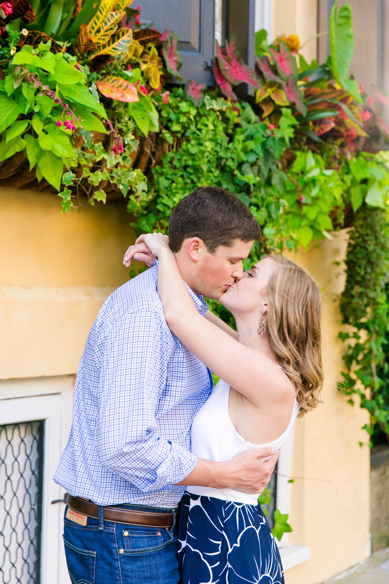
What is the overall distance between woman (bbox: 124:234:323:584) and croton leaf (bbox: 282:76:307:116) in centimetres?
156

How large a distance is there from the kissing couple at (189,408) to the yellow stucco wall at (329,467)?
2182 mm

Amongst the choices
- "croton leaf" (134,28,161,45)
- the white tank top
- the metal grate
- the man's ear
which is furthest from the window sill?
"croton leaf" (134,28,161,45)

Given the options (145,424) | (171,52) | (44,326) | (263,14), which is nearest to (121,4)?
(171,52)

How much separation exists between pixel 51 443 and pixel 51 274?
82cm

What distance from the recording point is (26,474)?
2.94 meters

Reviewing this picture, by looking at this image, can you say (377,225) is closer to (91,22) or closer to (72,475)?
(91,22)

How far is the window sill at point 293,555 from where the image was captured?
4117 mm

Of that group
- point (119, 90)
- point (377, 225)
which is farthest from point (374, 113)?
point (119, 90)

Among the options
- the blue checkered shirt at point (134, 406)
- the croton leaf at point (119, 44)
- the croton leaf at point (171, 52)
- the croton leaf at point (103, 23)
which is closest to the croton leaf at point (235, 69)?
the croton leaf at point (171, 52)

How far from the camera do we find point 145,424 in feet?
5.39

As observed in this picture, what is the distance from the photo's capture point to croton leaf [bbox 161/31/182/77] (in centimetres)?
280

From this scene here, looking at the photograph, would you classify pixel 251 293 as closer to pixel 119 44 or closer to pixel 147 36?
pixel 119 44

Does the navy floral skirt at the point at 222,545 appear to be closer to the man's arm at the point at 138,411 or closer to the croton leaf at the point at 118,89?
the man's arm at the point at 138,411

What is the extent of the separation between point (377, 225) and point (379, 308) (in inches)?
23.6
